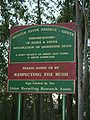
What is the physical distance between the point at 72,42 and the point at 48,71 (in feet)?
3.45

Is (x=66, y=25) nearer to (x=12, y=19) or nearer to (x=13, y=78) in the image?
(x=13, y=78)

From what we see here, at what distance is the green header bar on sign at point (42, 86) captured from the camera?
8758 millimetres

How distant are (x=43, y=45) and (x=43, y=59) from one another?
0.40 m

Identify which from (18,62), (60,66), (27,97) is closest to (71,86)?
(60,66)

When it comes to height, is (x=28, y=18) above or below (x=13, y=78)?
above

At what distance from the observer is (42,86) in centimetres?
902

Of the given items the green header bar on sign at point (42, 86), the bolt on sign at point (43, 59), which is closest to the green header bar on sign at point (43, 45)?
the bolt on sign at point (43, 59)

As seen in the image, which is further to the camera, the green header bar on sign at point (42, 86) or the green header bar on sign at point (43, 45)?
the green header bar on sign at point (43, 45)

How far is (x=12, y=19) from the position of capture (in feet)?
62.1

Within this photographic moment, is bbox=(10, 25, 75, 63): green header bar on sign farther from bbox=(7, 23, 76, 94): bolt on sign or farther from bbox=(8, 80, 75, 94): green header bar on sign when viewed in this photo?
bbox=(8, 80, 75, 94): green header bar on sign

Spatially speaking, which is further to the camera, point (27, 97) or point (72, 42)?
point (27, 97)

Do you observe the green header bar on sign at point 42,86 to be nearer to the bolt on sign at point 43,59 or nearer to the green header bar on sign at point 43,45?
the bolt on sign at point 43,59

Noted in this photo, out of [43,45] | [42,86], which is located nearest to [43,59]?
[43,45]

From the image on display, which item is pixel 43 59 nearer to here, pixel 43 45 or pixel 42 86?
pixel 43 45
